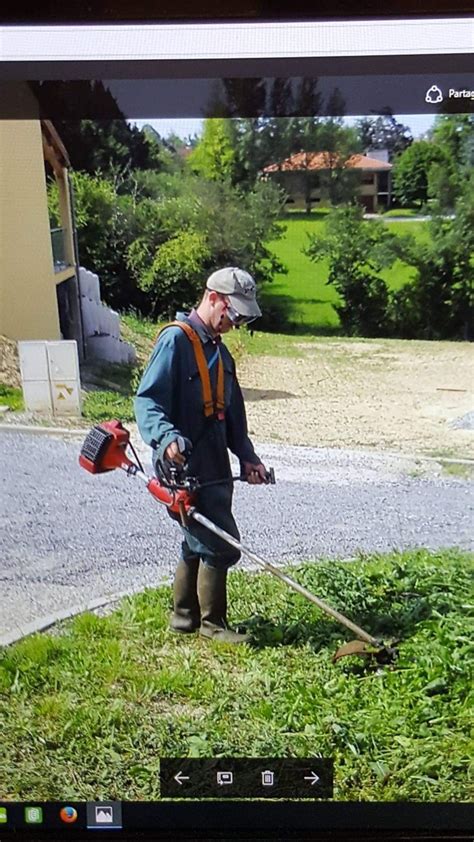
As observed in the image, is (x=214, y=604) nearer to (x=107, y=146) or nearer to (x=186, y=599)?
(x=186, y=599)

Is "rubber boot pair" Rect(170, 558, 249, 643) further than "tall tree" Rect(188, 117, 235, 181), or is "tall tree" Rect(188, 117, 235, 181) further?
"rubber boot pair" Rect(170, 558, 249, 643)

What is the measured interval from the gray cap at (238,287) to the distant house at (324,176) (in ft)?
0.38

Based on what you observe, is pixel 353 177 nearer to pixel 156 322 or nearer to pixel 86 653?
pixel 156 322

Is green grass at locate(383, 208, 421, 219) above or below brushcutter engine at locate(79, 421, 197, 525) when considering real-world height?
above

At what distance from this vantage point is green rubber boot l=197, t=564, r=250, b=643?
1116mm

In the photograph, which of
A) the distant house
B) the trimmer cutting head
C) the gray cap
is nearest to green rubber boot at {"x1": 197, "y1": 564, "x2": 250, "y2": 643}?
the trimmer cutting head

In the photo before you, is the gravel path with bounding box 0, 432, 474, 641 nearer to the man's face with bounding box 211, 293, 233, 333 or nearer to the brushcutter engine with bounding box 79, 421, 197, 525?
the brushcutter engine with bounding box 79, 421, 197, 525

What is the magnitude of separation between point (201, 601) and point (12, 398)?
400 mm

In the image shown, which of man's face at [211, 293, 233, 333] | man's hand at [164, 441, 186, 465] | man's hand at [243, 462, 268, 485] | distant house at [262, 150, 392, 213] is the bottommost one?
man's hand at [243, 462, 268, 485]

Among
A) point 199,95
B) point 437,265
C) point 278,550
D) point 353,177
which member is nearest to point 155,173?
point 199,95

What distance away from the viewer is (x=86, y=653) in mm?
1101

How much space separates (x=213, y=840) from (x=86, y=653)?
1.07 ft

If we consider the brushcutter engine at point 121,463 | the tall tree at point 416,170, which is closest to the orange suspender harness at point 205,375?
the brushcutter engine at point 121,463

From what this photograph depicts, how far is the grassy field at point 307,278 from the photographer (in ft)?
3.38
